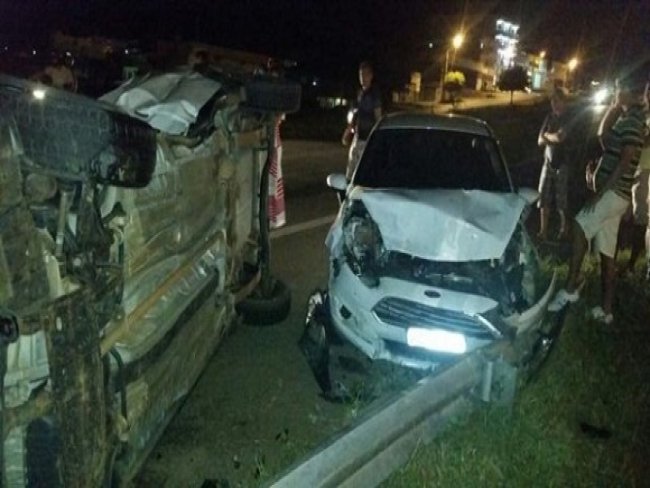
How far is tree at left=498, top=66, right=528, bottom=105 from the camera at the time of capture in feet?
214

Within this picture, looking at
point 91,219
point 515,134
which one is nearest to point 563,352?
point 91,219

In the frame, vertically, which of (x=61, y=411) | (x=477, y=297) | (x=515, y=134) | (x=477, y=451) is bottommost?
(x=515, y=134)

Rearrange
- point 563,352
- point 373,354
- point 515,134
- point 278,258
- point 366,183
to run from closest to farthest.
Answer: point 373,354 → point 563,352 → point 366,183 → point 278,258 → point 515,134

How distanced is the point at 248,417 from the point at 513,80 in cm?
6323

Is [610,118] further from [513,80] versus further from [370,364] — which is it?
[513,80]

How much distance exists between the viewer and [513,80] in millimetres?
64875

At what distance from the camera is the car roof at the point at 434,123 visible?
7336mm

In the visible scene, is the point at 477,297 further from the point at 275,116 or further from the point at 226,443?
the point at 275,116

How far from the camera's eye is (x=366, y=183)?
6715 mm

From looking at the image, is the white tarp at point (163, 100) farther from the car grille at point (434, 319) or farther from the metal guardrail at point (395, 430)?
the metal guardrail at point (395, 430)

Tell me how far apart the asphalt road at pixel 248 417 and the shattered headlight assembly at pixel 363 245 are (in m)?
0.87

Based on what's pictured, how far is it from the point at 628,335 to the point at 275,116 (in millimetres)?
3409

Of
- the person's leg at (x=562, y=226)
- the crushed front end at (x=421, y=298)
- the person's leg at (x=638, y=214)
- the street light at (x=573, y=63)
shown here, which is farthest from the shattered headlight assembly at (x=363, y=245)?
the street light at (x=573, y=63)

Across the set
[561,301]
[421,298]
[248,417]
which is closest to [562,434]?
[421,298]
